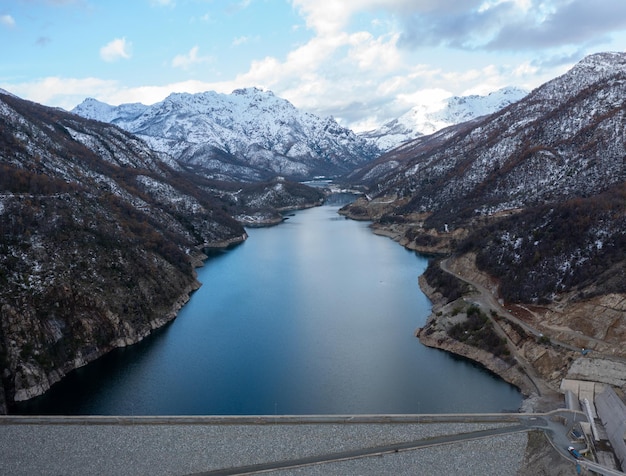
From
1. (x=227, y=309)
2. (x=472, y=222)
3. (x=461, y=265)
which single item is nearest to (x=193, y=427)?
(x=227, y=309)

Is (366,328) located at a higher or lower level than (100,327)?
lower

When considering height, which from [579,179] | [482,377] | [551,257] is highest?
[579,179]

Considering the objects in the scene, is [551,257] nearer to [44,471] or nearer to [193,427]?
[193,427]

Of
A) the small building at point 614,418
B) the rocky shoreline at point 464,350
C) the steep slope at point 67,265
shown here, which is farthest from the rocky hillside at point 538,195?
the steep slope at point 67,265

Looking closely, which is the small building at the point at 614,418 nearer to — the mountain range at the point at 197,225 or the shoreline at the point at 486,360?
the shoreline at the point at 486,360

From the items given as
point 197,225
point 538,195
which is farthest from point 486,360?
point 197,225

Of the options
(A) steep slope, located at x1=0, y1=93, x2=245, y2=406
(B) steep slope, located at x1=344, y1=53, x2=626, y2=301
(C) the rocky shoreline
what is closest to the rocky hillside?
(B) steep slope, located at x1=344, y1=53, x2=626, y2=301
